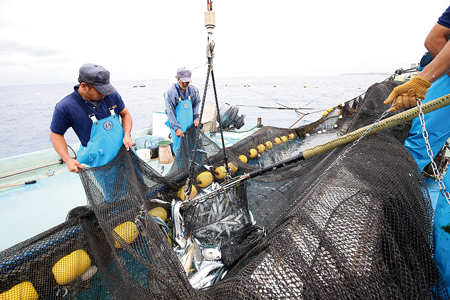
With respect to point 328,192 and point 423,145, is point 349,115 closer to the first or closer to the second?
point 423,145

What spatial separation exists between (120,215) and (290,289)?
5.44 feet

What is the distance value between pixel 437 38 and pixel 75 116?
4.28 m

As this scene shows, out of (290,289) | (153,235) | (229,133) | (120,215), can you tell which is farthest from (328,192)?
(229,133)

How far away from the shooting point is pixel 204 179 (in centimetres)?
328

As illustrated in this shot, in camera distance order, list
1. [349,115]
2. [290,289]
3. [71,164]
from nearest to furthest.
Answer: [290,289]
[71,164]
[349,115]

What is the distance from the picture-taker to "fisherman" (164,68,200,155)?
412cm

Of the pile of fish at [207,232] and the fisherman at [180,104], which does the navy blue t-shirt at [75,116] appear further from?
the fisherman at [180,104]

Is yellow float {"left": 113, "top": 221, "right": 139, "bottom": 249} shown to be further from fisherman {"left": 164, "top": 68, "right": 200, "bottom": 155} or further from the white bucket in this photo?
the white bucket

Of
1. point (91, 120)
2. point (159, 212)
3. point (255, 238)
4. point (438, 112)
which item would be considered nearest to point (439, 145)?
point (438, 112)

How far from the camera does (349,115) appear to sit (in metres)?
7.74

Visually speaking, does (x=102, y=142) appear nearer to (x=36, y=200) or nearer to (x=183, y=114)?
(x=183, y=114)

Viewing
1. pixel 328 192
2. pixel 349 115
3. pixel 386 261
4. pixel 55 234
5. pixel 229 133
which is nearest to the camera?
pixel 386 261

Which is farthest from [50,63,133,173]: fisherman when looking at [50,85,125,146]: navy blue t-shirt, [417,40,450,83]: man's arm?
[417,40,450,83]: man's arm

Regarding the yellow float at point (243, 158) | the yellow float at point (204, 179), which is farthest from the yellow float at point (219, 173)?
the yellow float at point (243, 158)
